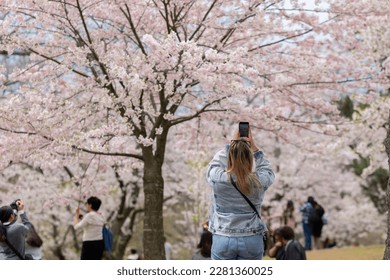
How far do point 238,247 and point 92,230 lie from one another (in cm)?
Answer: 434

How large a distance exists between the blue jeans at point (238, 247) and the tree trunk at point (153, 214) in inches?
211

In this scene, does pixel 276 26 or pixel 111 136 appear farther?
pixel 276 26

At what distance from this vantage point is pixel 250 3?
9914 mm

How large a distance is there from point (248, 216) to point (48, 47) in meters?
6.45

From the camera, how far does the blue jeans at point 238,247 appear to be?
4.68 metres

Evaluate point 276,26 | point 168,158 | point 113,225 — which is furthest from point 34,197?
point 276,26

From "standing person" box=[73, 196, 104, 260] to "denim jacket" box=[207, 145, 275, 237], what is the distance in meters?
3.98

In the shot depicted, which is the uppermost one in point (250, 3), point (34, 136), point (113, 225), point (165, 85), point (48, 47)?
point (250, 3)

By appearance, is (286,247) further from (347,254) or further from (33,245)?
(347,254)

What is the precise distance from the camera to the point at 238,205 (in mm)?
4770

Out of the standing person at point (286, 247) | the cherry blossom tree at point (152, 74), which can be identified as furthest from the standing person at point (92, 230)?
the standing person at point (286, 247)

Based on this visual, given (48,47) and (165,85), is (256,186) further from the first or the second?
(48,47)

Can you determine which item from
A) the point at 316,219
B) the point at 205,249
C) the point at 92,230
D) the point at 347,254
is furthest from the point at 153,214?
the point at 316,219

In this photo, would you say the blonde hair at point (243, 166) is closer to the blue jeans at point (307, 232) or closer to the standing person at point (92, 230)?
the standing person at point (92, 230)
